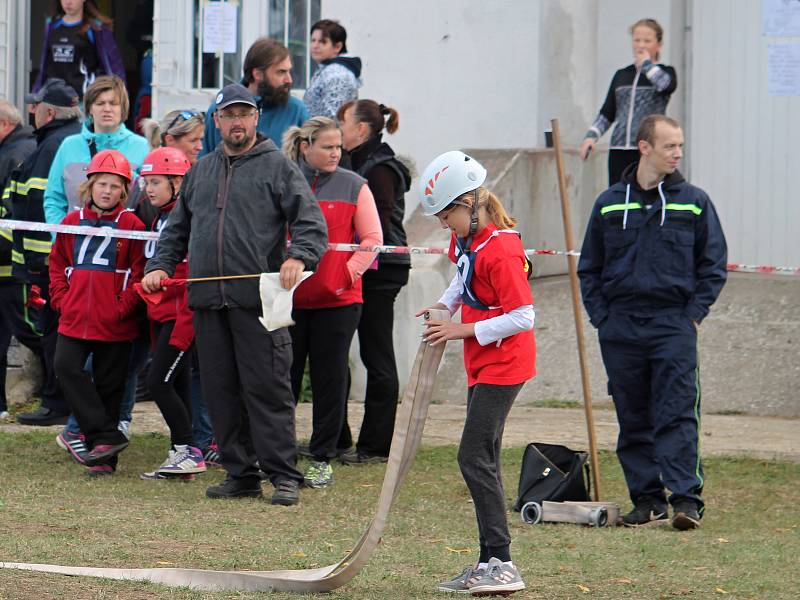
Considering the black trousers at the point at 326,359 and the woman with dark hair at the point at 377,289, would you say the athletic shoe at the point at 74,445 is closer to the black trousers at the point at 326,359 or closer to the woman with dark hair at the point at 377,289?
the black trousers at the point at 326,359

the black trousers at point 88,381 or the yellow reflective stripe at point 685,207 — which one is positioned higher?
the yellow reflective stripe at point 685,207

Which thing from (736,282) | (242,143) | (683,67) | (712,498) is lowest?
(712,498)

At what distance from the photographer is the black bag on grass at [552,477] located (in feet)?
26.1

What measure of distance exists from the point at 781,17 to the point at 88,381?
265 inches

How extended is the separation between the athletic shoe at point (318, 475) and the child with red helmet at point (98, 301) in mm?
1071

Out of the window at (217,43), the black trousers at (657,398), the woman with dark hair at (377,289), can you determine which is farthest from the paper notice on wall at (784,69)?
the black trousers at (657,398)

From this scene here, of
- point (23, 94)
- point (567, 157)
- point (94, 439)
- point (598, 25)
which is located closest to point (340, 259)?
point (94, 439)

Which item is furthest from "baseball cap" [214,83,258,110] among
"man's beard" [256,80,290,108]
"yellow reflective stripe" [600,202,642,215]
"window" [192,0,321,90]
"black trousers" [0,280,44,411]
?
"window" [192,0,321,90]

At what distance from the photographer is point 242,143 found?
7.99 meters

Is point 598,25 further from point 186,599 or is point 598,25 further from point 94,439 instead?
point 186,599

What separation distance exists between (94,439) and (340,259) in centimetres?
169

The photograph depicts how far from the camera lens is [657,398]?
25.6ft

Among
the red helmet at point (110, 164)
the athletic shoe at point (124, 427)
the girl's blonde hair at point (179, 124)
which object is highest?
the girl's blonde hair at point (179, 124)

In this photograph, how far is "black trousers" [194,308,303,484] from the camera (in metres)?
7.94
